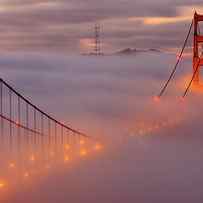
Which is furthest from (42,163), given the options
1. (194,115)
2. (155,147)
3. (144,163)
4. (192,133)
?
(194,115)

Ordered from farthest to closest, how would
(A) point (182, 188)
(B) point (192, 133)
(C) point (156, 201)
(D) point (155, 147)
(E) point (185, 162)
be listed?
(B) point (192, 133) < (D) point (155, 147) < (E) point (185, 162) < (A) point (182, 188) < (C) point (156, 201)

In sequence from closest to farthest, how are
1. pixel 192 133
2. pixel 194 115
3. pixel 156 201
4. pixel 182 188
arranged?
pixel 156 201 → pixel 182 188 → pixel 192 133 → pixel 194 115

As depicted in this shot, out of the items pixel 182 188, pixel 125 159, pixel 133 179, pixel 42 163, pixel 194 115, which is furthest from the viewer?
pixel 194 115

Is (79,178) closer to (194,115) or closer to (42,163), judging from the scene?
(42,163)

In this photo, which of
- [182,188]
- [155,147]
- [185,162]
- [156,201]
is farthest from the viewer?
[155,147]

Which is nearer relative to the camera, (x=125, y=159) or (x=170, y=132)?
(x=125, y=159)

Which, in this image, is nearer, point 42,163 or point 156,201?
point 156,201

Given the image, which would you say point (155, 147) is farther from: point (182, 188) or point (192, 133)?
point (182, 188)

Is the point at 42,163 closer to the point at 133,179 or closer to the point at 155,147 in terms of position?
the point at 133,179

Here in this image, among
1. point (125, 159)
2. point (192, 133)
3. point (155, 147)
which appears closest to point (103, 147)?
point (125, 159)
